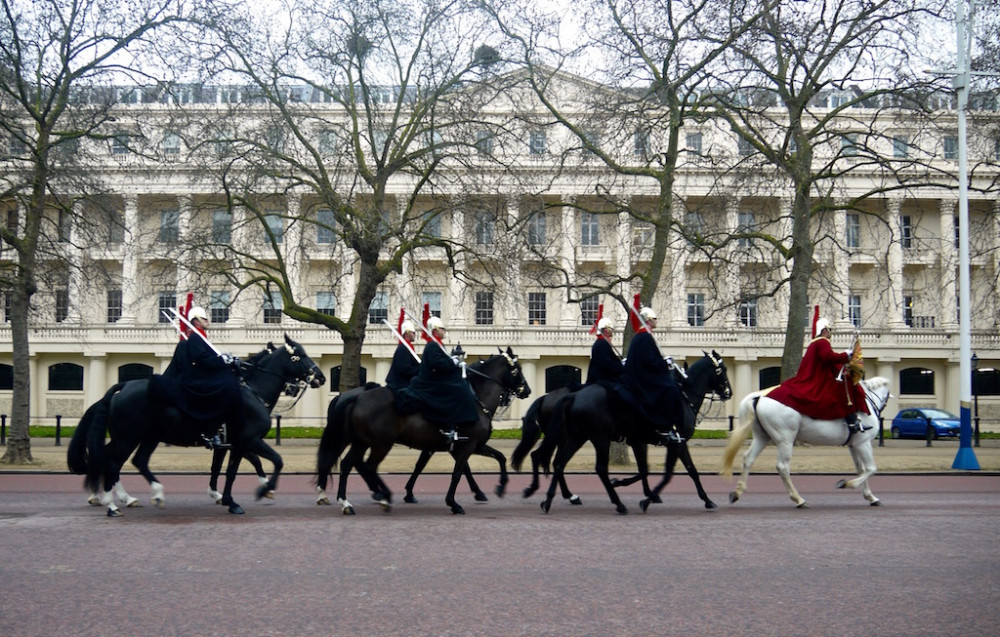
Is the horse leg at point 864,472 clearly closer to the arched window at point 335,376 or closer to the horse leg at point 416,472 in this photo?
the horse leg at point 416,472

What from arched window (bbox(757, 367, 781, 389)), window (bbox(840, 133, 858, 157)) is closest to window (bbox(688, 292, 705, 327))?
arched window (bbox(757, 367, 781, 389))

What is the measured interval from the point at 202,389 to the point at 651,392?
6200 millimetres

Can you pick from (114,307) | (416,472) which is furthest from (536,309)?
(416,472)

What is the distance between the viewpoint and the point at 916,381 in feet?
191

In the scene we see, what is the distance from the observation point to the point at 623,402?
14.2 m

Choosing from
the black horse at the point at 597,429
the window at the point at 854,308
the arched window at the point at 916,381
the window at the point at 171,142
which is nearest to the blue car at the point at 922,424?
the window at the point at 854,308

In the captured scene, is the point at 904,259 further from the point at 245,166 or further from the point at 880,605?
the point at 880,605

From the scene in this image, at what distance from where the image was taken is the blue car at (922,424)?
43750 mm

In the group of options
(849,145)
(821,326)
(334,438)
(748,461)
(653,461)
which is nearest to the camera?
(334,438)

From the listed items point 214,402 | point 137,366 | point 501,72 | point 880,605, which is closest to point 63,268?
point 501,72

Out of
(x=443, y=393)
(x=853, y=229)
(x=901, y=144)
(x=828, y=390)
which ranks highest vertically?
(x=901, y=144)

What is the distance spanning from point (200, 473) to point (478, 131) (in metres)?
11.5

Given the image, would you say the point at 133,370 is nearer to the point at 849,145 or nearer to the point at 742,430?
the point at 849,145

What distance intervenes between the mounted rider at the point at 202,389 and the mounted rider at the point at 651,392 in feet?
17.9
